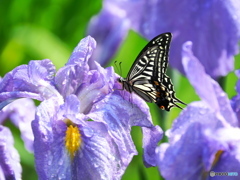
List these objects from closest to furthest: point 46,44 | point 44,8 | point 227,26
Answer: point 227,26 → point 46,44 → point 44,8

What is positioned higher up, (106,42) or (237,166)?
(106,42)

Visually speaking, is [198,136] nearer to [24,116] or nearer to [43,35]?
[24,116]

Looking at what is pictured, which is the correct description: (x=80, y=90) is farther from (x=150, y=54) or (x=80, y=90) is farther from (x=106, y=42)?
(x=106, y=42)

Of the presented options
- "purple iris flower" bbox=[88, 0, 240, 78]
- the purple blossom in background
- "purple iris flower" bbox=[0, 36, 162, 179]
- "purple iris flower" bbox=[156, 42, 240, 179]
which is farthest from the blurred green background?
"purple iris flower" bbox=[156, 42, 240, 179]

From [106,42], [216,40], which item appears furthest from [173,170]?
[106,42]

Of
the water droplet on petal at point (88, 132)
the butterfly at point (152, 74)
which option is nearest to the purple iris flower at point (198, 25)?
the butterfly at point (152, 74)

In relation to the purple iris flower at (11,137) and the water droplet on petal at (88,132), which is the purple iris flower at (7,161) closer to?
the purple iris flower at (11,137)

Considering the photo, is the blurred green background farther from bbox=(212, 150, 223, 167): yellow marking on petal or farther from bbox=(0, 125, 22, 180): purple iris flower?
bbox=(212, 150, 223, 167): yellow marking on petal
